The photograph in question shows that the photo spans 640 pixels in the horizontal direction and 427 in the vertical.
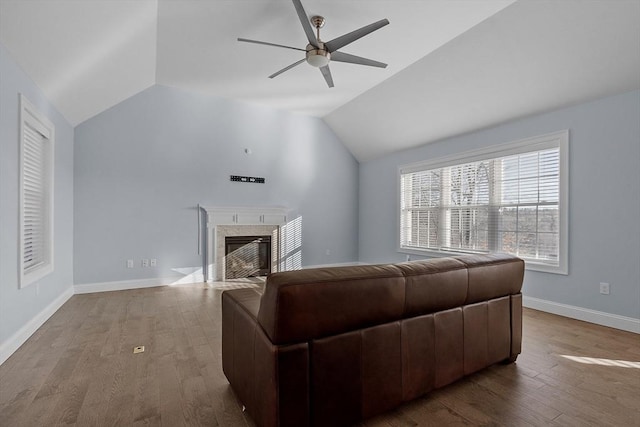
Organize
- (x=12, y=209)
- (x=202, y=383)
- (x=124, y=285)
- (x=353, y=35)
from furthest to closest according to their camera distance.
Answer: (x=124, y=285) → (x=353, y=35) → (x=12, y=209) → (x=202, y=383)

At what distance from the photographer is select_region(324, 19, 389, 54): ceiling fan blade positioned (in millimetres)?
2609

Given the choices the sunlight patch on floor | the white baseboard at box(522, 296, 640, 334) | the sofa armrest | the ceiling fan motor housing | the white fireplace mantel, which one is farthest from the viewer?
the white fireplace mantel

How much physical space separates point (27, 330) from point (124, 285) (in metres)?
1.97

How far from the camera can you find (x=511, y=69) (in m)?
3.56

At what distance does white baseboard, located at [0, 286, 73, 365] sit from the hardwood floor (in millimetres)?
56

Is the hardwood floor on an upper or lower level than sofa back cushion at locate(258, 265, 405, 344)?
lower

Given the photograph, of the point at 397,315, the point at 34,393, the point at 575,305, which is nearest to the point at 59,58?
the point at 34,393

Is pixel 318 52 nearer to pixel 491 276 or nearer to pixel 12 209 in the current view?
pixel 491 276

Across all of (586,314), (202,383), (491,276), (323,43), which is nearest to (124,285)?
(202,383)

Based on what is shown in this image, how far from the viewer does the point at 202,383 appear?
6.77 ft

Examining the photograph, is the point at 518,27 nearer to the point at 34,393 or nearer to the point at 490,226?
the point at 490,226

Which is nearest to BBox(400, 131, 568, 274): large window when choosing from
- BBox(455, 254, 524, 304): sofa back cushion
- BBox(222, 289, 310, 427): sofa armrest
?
BBox(455, 254, 524, 304): sofa back cushion

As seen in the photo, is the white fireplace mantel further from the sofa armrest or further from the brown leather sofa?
the sofa armrest

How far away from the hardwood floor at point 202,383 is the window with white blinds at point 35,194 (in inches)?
27.3
